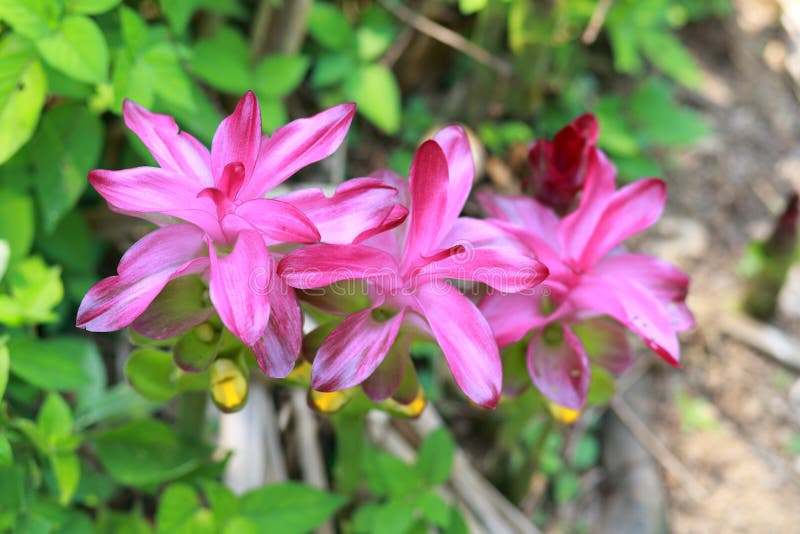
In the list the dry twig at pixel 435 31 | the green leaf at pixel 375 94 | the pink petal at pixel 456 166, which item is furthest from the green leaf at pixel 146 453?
the dry twig at pixel 435 31

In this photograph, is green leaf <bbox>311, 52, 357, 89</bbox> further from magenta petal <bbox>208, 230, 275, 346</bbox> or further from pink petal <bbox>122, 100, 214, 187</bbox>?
magenta petal <bbox>208, 230, 275, 346</bbox>

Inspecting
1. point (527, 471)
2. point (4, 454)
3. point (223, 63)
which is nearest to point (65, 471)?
point (4, 454)

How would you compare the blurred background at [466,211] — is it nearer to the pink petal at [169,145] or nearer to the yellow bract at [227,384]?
the yellow bract at [227,384]

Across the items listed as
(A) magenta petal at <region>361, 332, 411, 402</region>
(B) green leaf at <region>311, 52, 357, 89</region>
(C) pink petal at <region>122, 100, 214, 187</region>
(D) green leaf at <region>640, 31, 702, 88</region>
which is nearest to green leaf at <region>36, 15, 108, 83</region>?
(C) pink petal at <region>122, 100, 214, 187</region>

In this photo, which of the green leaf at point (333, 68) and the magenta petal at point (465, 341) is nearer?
the magenta petal at point (465, 341)

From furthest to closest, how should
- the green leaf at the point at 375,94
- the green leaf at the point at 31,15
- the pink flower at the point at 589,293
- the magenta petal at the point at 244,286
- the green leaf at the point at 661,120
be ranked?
the green leaf at the point at 661,120, the green leaf at the point at 375,94, the green leaf at the point at 31,15, the pink flower at the point at 589,293, the magenta petal at the point at 244,286

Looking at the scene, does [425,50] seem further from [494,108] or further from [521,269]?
[521,269]

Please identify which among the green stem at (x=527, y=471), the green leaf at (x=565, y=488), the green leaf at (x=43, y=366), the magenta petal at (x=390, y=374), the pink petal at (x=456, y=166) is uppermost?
the pink petal at (x=456, y=166)

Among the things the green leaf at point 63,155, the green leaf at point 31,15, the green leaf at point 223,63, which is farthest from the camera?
the green leaf at point 223,63
